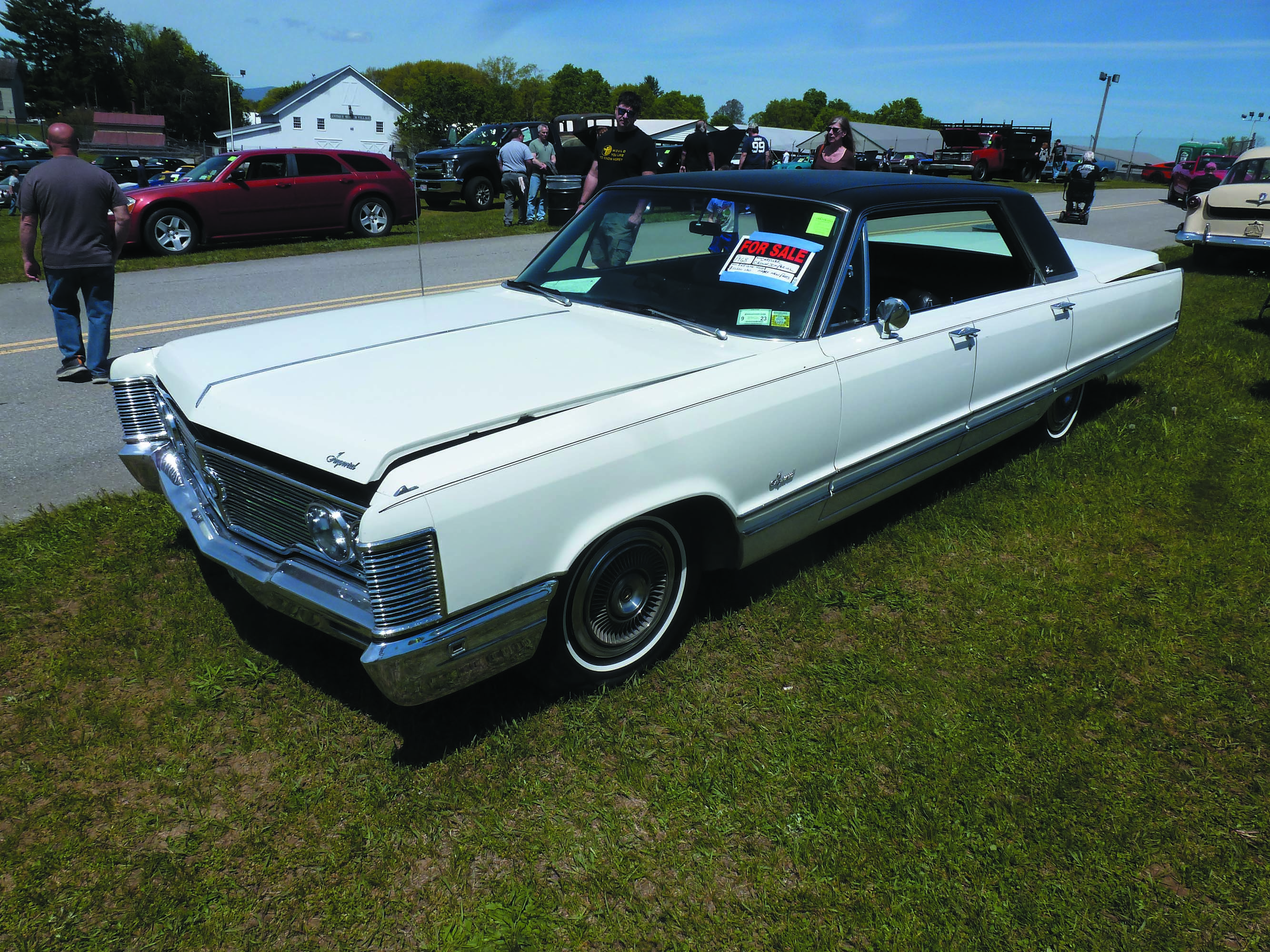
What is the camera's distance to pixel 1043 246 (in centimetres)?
473

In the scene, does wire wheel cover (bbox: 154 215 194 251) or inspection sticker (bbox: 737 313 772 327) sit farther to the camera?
wire wheel cover (bbox: 154 215 194 251)

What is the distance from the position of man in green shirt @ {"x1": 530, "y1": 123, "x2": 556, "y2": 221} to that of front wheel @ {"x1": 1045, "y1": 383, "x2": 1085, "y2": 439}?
1174 centimetres

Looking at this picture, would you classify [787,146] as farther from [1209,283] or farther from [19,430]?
[19,430]

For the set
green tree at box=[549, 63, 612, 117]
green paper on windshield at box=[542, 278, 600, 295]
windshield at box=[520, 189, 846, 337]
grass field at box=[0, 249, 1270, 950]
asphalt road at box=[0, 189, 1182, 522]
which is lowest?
grass field at box=[0, 249, 1270, 950]

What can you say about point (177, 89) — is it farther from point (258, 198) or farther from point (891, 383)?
point (891, 383)

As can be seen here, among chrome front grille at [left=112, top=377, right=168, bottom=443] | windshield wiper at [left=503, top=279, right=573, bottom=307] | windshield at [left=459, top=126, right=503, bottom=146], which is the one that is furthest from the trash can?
windshield at [left=459, top=126, right=503, bottom=146]

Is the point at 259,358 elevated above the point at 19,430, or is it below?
above

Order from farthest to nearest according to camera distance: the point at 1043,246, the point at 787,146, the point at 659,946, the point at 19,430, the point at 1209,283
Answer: the point at 787,146, the point at 1209,283, the point at 19,430, the point at 1043,246, the point at 659,946

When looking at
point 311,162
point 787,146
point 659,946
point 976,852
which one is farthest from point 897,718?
point 787,146

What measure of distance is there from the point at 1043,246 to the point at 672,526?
9.96ft

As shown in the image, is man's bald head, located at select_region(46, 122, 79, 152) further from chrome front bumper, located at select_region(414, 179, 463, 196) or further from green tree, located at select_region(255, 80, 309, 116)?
green tree, located at select_region(255, 80, 309, 116)

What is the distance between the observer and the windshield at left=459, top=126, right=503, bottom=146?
20.2 metres

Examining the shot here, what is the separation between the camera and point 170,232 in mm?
12477

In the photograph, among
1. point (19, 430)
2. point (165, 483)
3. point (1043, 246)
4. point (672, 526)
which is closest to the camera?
point (672, 526)
